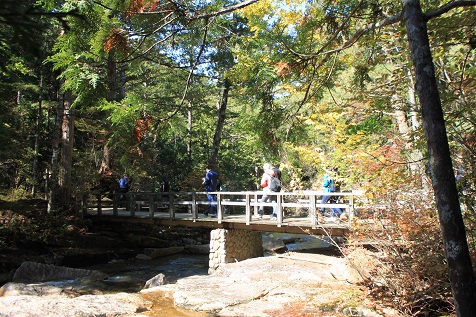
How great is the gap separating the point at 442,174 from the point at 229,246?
9425 mm

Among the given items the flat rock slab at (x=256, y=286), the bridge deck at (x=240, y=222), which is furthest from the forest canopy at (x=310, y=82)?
the flat rock slab at (x=256, y=286)

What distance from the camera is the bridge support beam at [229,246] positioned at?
12.3 metres

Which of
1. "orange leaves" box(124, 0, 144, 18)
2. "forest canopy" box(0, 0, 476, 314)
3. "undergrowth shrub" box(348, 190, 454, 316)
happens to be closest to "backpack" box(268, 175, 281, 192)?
"forest canopy" box(0, 0, 476, 314)

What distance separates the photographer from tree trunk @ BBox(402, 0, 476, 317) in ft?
11.9

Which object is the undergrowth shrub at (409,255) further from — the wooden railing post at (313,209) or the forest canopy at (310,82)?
the wooden railing post at (313,209)

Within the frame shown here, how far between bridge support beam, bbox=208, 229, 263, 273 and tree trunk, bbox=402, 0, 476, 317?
890 cm

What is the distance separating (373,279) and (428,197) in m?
1.55

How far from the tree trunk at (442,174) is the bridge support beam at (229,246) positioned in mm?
8899

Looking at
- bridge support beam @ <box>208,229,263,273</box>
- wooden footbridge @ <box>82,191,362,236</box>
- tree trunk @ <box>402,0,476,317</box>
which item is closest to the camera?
tree trunk @ <box>402,0,476,317</box>

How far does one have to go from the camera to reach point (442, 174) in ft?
12.3

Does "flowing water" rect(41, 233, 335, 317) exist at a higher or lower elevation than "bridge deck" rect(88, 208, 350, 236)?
lower

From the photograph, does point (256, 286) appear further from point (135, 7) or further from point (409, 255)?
point (135, 7)

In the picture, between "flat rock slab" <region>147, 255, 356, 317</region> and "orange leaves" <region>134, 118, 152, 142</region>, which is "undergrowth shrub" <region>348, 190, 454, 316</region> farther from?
"orange leaves" <region>134, 118, 152, 142</region>

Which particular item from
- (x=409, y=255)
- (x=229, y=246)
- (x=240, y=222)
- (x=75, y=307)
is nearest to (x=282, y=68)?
(x=409, y=255)
